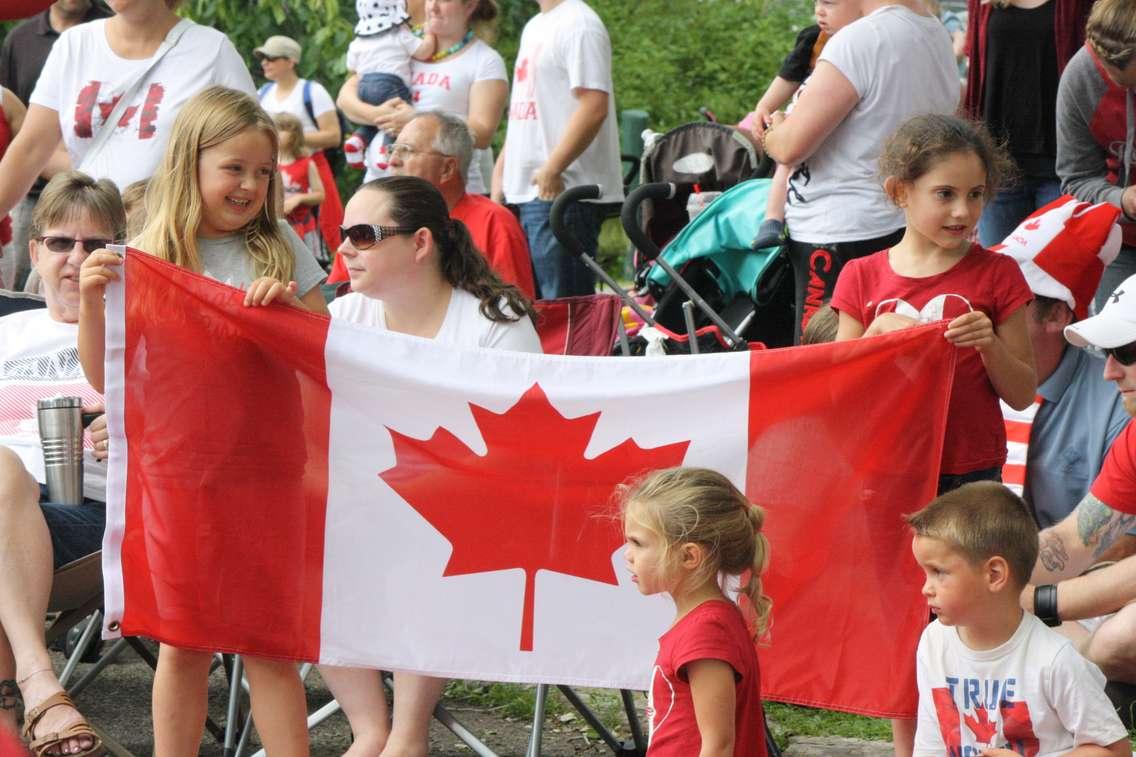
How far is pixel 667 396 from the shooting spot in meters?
4.05

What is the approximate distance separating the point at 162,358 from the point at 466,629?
3.23 ft

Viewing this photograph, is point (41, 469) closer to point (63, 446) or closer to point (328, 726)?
point (63, 446)

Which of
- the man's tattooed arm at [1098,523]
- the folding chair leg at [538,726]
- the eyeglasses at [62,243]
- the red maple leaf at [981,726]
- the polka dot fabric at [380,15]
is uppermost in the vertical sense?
the polka dot fabric at [380,15]

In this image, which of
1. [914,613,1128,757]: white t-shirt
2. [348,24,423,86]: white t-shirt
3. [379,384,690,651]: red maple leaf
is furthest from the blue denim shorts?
[348,24,423,86]: white t-shirt

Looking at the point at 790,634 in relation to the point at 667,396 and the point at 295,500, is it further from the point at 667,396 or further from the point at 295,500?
the point at 295,500

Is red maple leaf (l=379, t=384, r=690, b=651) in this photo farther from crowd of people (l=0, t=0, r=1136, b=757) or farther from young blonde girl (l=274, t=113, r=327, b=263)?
young blonde girl (l=274, t=113, r=327, b=263)

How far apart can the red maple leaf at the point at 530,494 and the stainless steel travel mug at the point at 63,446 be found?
970 mm

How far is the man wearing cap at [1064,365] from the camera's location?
15.3ft

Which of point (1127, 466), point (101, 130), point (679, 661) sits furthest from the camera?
point (101, 130)

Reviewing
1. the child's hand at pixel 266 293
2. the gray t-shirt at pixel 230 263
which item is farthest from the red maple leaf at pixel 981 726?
the gray t-shirt at pixel 230 263

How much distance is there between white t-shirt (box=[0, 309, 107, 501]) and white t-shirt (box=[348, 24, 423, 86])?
2.71 m

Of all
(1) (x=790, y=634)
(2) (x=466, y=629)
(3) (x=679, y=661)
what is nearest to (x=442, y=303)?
(2) (x=466, y=629)

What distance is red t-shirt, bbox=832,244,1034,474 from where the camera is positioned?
4.05m

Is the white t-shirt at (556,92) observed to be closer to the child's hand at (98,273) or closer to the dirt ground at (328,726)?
the dirt ground at (328,726)
